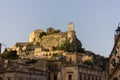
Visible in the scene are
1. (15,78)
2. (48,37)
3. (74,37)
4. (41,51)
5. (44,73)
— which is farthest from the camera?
(48,37)

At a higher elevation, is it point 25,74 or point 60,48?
point 60,48

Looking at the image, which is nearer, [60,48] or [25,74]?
[25,74]

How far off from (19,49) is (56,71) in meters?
74.9

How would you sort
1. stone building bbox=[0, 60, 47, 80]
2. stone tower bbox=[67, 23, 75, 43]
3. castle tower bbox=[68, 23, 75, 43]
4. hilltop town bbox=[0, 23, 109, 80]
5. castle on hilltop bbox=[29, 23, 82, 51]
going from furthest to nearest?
castle tower bbox=[68, 23, 75, 43] → stone tower bbox=[67, 23, 75, 43] → castle on hilltop bbox=[29, 23, 82, 51] → hilltop town bbox=[0, 23, 109, 80] → stone building bbox=[0, 60, 47, 80]

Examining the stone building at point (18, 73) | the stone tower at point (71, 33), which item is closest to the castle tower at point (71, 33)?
the stone tower at point (71, 33)

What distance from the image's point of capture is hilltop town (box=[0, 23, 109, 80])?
83.7m

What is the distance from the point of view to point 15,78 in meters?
78.4

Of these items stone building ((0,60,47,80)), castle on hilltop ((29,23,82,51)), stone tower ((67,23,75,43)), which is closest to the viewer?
stone building ((0,60,47,80))

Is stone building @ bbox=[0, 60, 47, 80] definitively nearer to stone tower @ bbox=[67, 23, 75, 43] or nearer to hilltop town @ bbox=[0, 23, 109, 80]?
hilltop town @ bbox=[0, 23, 109, 80]

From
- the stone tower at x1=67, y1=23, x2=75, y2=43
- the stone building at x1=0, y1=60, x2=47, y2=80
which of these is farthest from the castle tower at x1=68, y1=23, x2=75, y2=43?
the stone building at x1=0, y1=60, x2=47, y2=80

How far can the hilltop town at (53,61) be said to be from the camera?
83.7 metres

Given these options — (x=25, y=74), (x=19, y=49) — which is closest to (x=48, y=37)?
(x=19, y=49)

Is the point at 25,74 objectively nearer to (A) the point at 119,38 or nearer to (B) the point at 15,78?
(B) the point at 15,78

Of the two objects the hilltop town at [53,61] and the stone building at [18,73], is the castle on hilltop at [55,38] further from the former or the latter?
the stone building at [18,73]
